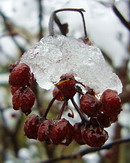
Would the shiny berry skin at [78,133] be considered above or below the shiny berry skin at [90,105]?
below

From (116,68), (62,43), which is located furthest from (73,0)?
(62,43)

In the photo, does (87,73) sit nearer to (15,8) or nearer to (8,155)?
(15,8)

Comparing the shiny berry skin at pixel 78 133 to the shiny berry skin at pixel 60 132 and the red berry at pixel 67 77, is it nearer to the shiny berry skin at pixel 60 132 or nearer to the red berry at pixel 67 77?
the shiny berry skin at pixel 60 132

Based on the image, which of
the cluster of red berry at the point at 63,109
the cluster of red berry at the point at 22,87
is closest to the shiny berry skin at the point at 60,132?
the cluster of red berry at the point at 63,109

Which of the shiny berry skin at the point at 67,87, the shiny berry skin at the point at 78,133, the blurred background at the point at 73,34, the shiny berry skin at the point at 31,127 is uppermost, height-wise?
the shiny berry skin at the point at 67,87

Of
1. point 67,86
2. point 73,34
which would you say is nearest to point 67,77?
point 67,86

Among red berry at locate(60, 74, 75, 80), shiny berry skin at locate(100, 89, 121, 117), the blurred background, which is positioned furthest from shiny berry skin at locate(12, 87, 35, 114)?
the blurred background

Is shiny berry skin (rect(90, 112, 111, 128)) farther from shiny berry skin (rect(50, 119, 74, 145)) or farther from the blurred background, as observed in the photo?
the blurred background

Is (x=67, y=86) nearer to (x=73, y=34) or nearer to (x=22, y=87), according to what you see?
(x=22, y=87)
